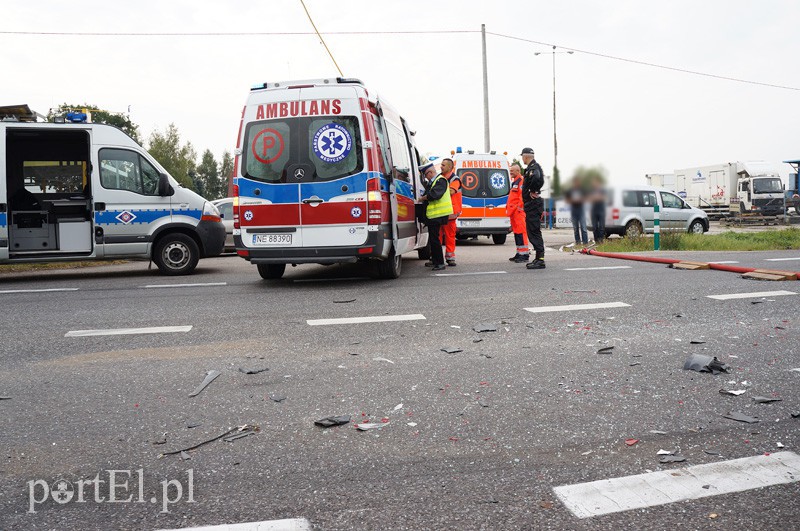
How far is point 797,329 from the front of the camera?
579cm

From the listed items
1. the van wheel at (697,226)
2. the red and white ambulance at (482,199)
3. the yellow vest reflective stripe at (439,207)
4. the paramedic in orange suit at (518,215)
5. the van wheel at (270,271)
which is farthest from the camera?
the van wheel at (697,226)

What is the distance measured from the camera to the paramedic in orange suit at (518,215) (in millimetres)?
12680

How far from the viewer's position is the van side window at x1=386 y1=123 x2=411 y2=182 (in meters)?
10.6

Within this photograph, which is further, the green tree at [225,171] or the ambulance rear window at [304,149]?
the green tree at [225,171]

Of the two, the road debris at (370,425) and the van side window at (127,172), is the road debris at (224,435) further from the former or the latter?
the van side window at (127,172)

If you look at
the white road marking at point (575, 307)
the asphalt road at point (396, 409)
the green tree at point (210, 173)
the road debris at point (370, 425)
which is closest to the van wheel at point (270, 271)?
the asphalt road at point (396, 409)

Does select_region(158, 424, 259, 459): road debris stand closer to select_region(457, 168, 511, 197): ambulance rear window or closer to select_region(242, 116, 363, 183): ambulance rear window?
select_region(242, 116, 363, 183): ambulance rear window

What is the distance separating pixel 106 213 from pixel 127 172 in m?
0.74

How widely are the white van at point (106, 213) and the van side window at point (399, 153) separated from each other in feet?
11.0

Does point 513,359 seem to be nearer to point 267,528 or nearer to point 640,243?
point 267,528

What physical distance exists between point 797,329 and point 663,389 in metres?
2.36

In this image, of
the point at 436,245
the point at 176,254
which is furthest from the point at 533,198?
the point at 176,254

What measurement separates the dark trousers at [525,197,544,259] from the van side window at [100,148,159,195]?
6176 millimetres

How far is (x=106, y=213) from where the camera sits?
11328mm
